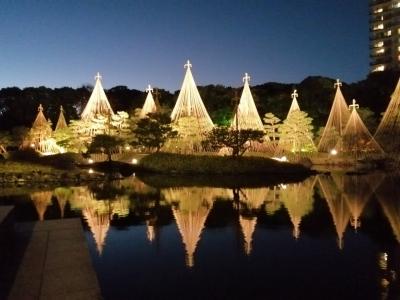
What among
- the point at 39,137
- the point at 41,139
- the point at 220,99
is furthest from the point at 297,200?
the point at 220,99

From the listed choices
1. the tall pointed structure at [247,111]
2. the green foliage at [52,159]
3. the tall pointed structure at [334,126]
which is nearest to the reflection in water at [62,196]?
the green foliage at [52,159]

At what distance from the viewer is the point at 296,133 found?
125 feet

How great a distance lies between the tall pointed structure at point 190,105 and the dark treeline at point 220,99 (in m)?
9.68

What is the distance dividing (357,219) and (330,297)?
6492 mm

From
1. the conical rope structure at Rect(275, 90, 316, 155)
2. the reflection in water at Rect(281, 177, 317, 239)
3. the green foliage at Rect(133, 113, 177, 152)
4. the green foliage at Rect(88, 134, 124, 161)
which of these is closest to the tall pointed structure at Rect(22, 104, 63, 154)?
the green foliage at Rect(88, 134, 124, 161)

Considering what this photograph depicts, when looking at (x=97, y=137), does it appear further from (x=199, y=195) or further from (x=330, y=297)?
(x=330, y=297)

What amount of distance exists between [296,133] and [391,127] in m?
8.68

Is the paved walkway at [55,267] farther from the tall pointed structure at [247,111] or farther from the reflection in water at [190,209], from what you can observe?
the tall pointed structure at [247,111]

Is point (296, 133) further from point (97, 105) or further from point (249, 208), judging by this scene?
point (249, 208)

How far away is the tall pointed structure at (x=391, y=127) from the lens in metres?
29.7

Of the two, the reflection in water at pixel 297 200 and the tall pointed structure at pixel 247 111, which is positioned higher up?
the tall pointed structure at pixel 247 111

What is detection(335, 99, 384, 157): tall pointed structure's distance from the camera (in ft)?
118

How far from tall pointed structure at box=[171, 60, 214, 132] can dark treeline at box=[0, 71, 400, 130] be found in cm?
968

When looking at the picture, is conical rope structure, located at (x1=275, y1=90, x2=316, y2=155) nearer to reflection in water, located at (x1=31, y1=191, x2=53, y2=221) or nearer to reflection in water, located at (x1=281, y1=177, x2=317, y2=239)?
reflection in water, located at (x1=281, y1=177, x2=317, y2=239)
